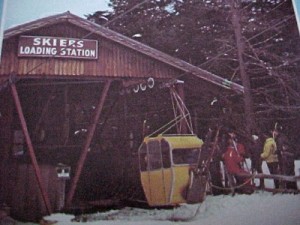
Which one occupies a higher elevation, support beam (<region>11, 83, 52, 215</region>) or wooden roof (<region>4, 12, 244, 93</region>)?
wooden roof (<region>4, 12, 244, 93</region>)

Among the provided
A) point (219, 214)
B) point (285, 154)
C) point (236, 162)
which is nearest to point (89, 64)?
point (236, 162)

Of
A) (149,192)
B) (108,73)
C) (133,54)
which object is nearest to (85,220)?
(149,192)

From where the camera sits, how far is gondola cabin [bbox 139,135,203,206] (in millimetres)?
2756

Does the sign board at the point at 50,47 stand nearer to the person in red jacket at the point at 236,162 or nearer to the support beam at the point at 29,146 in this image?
the support beam at the point at 29,146

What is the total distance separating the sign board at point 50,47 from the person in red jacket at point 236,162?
4.19 ft

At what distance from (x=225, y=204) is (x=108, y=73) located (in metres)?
1.28

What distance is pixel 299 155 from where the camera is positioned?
2.98m

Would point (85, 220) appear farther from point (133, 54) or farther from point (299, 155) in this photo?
point (299, 155)

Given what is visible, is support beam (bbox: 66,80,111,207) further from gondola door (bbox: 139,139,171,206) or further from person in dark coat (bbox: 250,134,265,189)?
person in dark coat (bbox: 250,134,265,189)

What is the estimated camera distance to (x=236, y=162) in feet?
9.53

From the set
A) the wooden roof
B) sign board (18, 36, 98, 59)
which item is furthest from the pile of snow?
sign board (18, 36, 98, 59)

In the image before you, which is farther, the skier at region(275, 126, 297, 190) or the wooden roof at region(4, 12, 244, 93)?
the skier at region(275, 126, 297, 190)

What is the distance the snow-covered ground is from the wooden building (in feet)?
0.54

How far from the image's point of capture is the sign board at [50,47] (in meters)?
2.72
